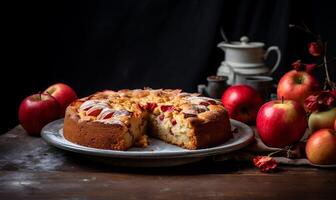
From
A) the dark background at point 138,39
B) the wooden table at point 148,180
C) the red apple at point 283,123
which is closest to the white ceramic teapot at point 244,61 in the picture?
the dark background at point 138,39

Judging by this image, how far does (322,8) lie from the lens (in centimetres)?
318

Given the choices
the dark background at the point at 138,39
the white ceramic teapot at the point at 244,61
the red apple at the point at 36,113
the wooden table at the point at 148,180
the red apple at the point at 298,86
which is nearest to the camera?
the wooden table at the point at 148,180

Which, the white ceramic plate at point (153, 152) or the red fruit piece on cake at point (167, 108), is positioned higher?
the red fruit piece on cake at point (167, 108)

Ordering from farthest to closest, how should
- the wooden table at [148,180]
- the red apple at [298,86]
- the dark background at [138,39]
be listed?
the dark background at [138,39], the red apple at [298,86], the wooden table at [148,180]

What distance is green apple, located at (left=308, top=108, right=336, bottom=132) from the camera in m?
1.85

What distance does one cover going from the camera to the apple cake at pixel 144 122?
1719mm

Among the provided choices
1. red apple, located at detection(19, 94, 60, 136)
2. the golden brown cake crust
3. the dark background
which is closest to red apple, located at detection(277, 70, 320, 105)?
the golden brown cake crust

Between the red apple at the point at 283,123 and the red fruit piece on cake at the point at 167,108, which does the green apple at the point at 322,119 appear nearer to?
the red apple at the point at 283,123

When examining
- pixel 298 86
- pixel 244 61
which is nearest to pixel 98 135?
pixel 298 86

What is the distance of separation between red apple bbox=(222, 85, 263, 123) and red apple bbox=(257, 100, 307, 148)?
301 millimetres

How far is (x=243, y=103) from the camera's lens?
2.13 m

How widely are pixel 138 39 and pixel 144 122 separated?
4.78 ft

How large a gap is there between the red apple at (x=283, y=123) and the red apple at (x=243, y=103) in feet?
0.99

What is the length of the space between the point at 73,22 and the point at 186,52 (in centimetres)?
63
